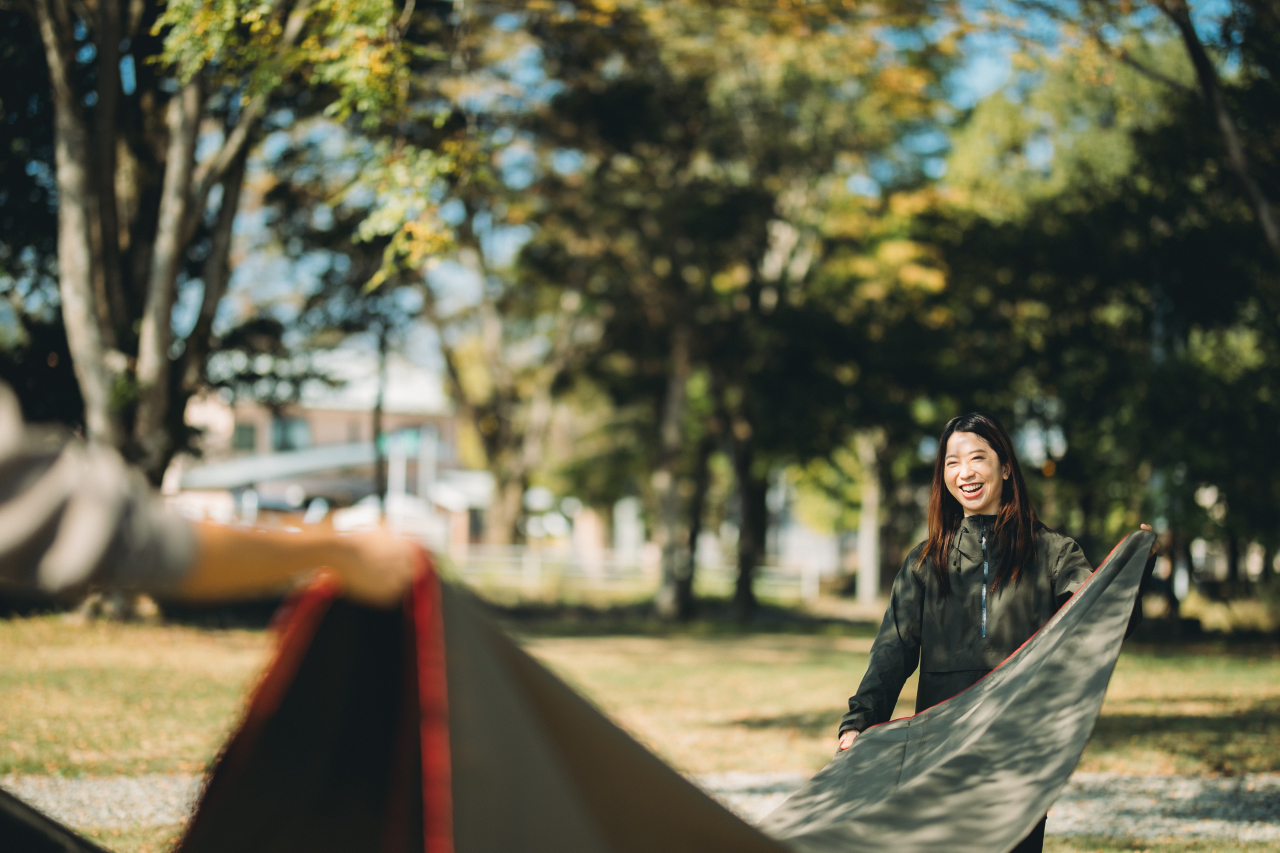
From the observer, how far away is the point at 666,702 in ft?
35.1

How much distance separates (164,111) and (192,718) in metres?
11.6

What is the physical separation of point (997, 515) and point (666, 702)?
25.4ft

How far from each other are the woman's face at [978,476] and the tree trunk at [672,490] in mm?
18083

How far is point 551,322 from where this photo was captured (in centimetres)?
3100

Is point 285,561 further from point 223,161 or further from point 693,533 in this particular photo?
point 693,533

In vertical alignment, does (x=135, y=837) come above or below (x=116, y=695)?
above

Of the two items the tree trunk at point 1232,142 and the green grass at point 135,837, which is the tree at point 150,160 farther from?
the tree trunk at point 1232,142

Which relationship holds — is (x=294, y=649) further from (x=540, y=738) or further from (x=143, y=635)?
(x=143, y=635)

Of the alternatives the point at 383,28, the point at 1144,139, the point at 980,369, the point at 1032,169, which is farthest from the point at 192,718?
the point at 1032,169

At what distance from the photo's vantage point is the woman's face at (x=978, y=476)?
11.4 ft

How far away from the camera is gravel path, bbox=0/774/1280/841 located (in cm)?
563

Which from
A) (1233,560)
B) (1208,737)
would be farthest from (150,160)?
(1233,560)

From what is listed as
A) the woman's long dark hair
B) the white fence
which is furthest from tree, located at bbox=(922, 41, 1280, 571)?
the woman's long dark hair

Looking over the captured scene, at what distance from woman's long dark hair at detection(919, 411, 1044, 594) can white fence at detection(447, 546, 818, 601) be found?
20.1m
